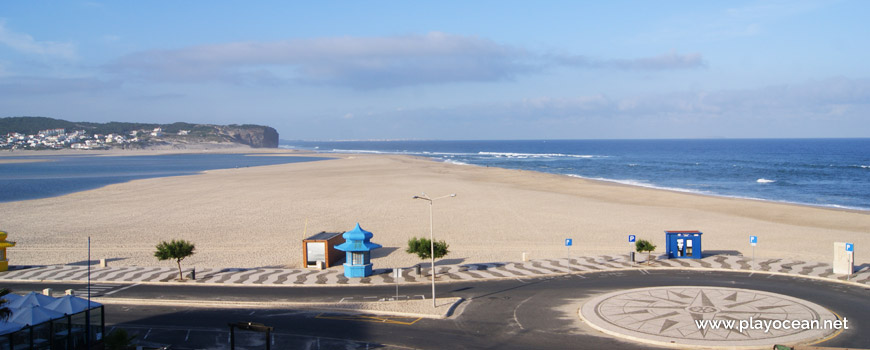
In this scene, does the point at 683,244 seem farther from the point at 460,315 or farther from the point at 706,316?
the point at 460,315

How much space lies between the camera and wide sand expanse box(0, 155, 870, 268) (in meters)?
36.8

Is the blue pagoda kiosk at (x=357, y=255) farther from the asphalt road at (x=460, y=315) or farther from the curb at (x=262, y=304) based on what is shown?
the curb at (x=262, y=304)

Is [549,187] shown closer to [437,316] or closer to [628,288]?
[628,288]

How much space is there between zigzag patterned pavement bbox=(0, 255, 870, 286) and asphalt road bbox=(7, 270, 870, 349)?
116 cm

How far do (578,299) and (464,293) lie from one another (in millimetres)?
5062

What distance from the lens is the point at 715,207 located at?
55.2 metres

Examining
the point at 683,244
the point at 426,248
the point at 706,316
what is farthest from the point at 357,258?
the point at 683,244

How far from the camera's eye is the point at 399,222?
4672 centimetres

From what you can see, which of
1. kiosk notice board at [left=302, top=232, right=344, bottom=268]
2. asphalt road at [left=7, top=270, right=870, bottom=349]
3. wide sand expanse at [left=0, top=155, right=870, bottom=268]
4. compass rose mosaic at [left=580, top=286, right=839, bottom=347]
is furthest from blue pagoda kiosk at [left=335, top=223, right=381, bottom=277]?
compass rose mosaic at [left=580, top=286, right=839, bottom=347]

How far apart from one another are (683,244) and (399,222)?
21.4m

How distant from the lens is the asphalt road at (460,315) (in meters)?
20.1

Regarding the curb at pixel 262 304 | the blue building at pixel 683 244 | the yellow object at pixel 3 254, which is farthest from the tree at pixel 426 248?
the yellow object at pixel 3 254

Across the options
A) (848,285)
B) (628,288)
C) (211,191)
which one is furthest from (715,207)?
(211,191)

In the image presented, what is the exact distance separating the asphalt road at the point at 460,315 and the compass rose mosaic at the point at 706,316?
0.78 metres
